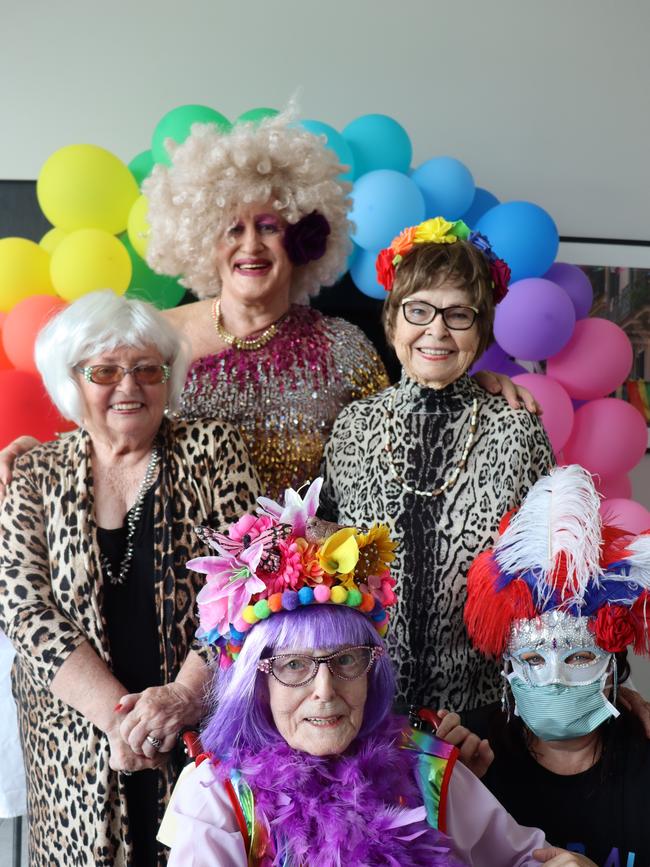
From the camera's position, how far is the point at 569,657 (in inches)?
74.8

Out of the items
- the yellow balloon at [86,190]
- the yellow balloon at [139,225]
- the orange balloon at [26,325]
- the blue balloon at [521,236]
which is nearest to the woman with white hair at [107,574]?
the orange balloon at [26,325]

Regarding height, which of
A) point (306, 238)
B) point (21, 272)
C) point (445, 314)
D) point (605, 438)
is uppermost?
point (21, 272)

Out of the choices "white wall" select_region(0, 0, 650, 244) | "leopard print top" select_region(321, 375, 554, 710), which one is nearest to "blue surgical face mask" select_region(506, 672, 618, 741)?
"leopard print top" select_region(321, 375, 554, 710)

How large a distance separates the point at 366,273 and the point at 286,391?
1.01 m

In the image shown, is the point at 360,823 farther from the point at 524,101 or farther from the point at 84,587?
the point at 524,101

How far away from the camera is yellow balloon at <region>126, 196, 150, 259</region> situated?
130 inches

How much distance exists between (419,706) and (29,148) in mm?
3247

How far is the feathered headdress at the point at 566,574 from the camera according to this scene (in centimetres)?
188

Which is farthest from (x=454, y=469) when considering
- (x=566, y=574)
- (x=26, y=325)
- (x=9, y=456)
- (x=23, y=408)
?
(x=26, y=325)

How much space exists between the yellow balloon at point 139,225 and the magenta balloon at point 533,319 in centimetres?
129

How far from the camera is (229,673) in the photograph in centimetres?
168

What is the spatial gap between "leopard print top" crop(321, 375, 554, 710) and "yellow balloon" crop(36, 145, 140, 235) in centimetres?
160

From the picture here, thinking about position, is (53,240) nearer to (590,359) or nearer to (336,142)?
(336,142)

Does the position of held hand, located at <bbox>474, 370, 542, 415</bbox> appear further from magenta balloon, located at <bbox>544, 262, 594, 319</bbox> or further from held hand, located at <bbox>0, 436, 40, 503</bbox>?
magenta balloon, located at <bbox>544, 262, 594, 319</bbox>
